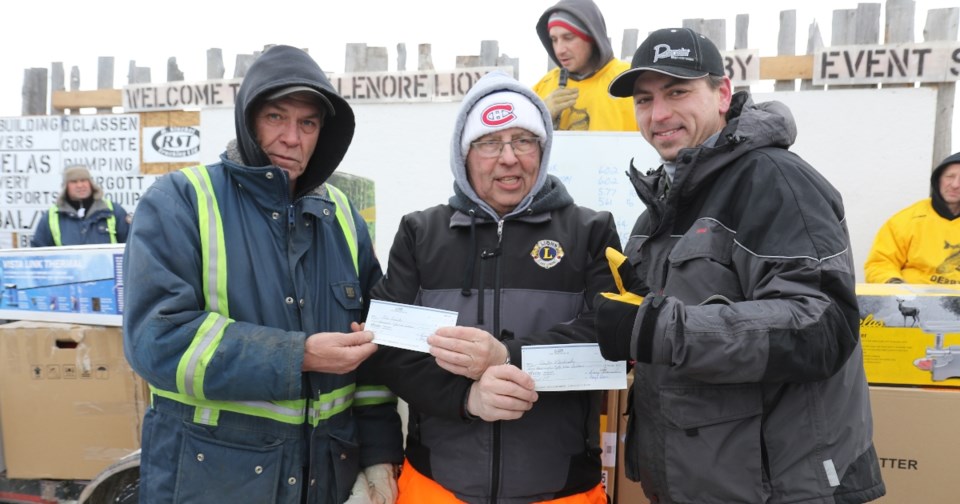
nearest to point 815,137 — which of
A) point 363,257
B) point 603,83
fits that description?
point 603,83

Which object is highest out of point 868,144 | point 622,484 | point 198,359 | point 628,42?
point 628,42

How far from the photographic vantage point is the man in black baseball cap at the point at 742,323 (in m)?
1.54

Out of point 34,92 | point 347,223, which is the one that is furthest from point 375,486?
point 34,92

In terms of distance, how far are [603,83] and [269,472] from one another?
3434 mm

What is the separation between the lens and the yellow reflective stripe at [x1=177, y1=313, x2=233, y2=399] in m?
1.69

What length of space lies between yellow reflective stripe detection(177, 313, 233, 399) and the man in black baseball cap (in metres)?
1.07

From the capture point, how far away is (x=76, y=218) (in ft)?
21.6

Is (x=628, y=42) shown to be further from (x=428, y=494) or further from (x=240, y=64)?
(x=428, y=494)

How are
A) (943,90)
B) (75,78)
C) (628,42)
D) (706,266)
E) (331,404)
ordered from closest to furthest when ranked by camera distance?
(706,266) < (331,404) < (943,90) < (628,42) < (75,78)

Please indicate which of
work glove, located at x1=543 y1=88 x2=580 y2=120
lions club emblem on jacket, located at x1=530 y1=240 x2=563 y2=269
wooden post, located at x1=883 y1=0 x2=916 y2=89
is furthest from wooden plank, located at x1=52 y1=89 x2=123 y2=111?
wooden post, located at x1=883 y1=0 x2=916 y2=89

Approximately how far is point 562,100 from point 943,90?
3961 millimetres

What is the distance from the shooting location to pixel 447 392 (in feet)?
6.00

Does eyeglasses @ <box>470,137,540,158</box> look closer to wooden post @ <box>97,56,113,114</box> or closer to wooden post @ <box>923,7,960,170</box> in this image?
wooden post @ <box>923,7,960,170</box>

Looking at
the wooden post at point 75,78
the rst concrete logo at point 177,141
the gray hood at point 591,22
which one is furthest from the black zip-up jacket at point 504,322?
the wooden post at point 75,78
